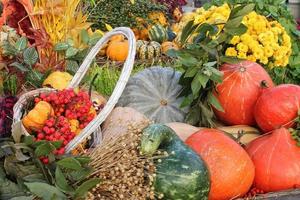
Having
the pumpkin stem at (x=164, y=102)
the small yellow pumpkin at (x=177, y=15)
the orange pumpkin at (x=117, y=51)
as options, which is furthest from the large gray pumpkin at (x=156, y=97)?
the small yellow pumpkin at (x=177, y=15)

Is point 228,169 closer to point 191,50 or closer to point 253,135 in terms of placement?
point 253,135

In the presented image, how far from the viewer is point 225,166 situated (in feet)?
6.86

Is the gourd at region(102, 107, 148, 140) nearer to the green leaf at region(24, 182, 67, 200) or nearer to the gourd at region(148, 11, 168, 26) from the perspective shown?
the green leaf at region(24, 182, 67, 200)

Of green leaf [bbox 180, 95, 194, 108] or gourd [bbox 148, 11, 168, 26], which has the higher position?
green leaf [bbox 180, 95, 194, 108]

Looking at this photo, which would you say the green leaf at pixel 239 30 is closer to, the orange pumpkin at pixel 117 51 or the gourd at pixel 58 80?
the gourd at pixel 58 80

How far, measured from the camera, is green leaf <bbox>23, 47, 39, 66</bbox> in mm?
2375

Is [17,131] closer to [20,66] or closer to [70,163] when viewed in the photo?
[70,163]

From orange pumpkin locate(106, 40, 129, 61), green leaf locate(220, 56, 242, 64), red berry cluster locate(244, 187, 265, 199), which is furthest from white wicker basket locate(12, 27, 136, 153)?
orange pumpkin locate(106, 40, 129, 61)

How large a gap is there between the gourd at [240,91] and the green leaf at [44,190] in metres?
1.12

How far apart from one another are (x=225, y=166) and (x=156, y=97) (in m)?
0.67

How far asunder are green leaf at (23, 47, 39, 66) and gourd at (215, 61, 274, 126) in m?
0.88

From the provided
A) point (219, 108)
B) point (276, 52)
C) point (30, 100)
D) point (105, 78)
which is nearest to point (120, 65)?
point (105, 78)

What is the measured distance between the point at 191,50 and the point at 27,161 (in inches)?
40.0

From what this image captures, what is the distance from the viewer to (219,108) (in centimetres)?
246
